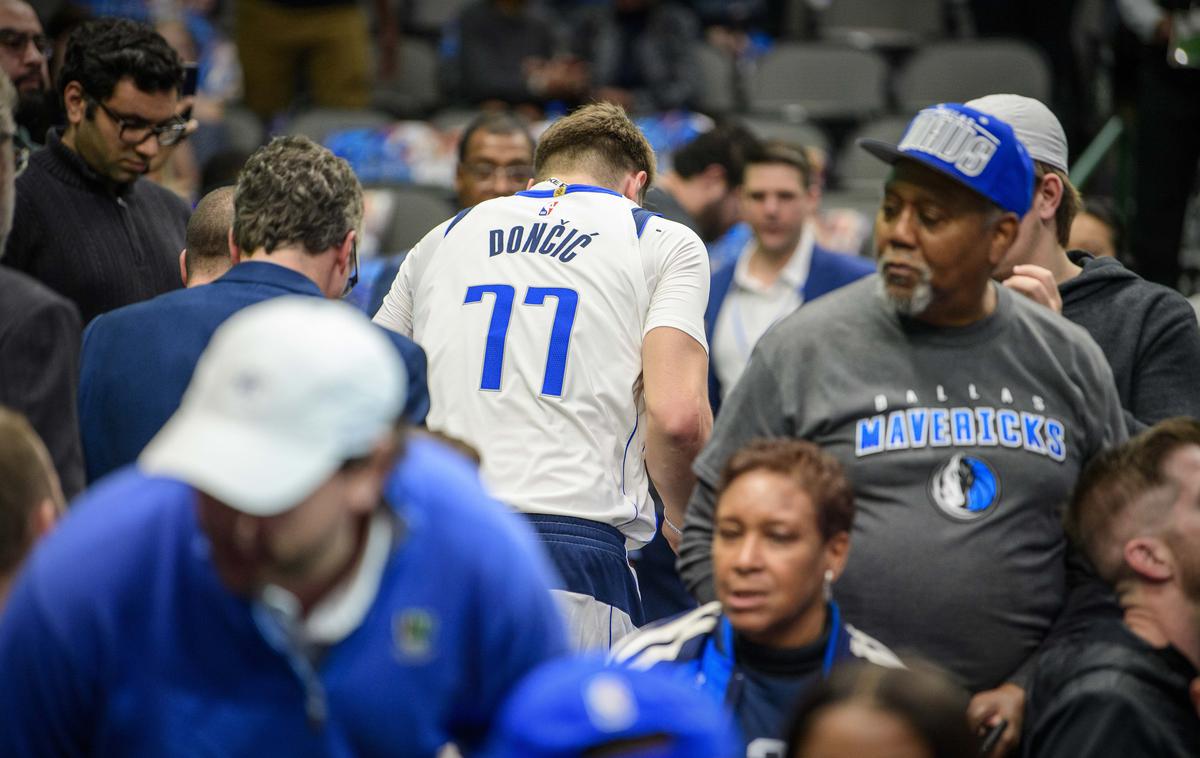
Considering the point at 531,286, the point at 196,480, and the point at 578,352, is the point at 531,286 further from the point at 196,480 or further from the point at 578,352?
the point at 196,480

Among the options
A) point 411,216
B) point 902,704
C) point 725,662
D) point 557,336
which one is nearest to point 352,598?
point 902,704

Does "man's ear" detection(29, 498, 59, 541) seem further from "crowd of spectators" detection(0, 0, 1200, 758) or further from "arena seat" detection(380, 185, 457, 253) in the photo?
"arena seat" detection(380, 185, 457, 253)

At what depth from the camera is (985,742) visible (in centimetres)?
354

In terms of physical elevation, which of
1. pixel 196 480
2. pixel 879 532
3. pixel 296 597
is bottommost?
pixel 879 532

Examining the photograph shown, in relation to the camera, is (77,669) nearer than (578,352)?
Yes

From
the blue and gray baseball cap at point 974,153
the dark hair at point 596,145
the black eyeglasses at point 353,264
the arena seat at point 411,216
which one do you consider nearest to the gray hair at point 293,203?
the black eyeglasses at point 353,264

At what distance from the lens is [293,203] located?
13.3 ft

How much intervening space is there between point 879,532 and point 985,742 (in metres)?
0.51

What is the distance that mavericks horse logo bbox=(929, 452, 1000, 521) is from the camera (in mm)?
3629

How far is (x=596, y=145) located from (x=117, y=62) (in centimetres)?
158

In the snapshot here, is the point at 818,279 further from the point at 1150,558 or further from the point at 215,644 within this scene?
the point at 215,644

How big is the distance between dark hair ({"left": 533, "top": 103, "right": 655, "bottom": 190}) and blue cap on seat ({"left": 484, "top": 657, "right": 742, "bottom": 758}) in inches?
114

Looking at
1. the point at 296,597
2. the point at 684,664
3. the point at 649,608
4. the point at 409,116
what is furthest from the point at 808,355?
the point at 409,116

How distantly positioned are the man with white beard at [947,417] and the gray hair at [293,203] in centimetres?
114
